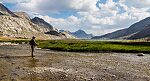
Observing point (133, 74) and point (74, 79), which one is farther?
point (133, 74)

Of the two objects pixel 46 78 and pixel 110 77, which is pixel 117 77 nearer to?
pixel 110 77

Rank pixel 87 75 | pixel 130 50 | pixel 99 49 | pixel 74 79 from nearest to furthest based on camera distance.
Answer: pixel 74 79 < pixel 87 75 < pixel 130 50 < pixel 99 49

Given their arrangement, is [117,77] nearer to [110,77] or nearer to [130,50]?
[110,77]

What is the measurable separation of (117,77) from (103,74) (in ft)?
7.70

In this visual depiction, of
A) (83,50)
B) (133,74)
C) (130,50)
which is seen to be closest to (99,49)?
(83,50)

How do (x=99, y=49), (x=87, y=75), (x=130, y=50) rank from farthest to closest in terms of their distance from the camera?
(x=99, y=49) → (x=130, y=50) → (x=87, y=75)

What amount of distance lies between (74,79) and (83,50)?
4804cm

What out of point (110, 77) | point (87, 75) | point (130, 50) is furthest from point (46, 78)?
point (130, 50)

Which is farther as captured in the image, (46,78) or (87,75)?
(87,75)

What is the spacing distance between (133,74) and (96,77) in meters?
4.73

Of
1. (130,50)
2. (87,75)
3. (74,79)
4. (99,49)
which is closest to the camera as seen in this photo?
(74,79)

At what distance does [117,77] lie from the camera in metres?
28.1

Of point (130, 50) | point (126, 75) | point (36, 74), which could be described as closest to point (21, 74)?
point (36, 74)

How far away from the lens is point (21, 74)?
29.5 meters
